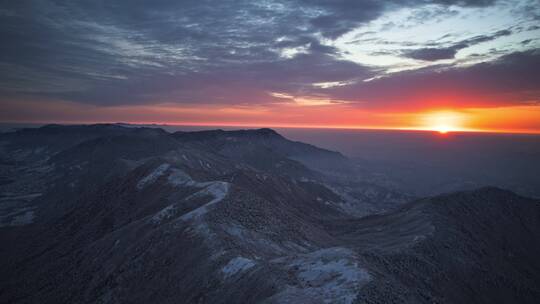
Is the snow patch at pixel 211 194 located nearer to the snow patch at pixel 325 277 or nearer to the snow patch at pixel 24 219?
the snow patch at pixel 325 277

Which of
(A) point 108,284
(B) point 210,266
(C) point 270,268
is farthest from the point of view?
(A) point 108,284

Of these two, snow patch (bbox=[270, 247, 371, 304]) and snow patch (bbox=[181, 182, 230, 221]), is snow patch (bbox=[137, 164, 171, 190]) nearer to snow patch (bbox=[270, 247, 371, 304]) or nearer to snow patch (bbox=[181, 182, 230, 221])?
snow patch (bbox=[181, 182, 230, 221])

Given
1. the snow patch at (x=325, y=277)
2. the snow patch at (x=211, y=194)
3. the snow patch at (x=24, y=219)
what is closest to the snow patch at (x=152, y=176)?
the snow patch at (x=211, y=194)

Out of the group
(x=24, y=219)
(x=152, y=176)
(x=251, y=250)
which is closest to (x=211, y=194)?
(x=251, y=250)

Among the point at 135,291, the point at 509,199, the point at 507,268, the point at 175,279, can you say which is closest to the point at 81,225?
the point at 135,291

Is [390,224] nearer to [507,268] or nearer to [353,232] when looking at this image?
[353,232]

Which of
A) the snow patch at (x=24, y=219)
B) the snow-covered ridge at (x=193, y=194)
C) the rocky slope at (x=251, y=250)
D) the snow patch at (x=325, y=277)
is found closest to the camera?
the snow patch at (x=325, y=277)

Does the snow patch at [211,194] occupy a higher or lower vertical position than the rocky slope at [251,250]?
higher
